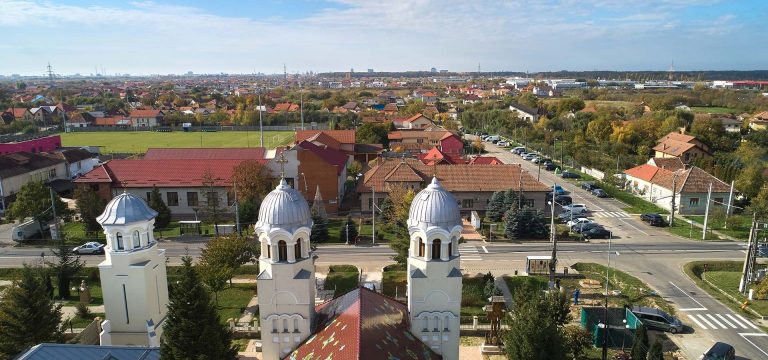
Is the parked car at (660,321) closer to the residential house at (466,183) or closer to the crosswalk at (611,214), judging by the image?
the residential house at (466,183)

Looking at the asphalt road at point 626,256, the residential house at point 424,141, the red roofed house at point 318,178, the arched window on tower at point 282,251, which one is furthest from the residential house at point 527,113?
the arched window on tower at point 282,251

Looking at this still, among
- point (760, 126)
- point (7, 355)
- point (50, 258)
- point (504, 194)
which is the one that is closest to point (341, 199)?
point (504, 194)

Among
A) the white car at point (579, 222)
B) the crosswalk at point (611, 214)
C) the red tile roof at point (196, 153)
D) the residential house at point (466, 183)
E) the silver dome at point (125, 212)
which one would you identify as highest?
the silver dome at point (125, 212)

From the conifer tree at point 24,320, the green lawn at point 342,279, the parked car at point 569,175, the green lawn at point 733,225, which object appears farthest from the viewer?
the parked car at point 569,175

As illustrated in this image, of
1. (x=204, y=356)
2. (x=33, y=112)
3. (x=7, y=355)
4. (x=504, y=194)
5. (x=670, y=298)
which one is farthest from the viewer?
(x=33, y=112)

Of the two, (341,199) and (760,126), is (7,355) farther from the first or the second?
(760,126)

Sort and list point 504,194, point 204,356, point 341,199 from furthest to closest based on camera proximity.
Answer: point 341,199 < point 504,194 < point 204,356
